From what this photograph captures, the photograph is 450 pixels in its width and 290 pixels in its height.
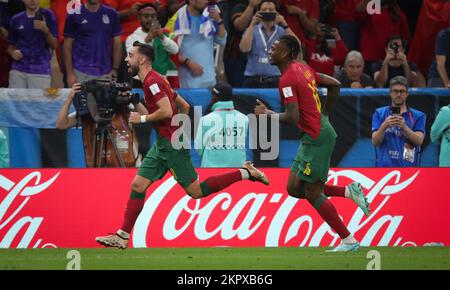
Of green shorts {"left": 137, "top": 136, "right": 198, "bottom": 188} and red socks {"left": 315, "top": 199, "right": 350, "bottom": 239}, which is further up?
green shorts {"left": 137, "top": 136, "right": 198, "bottom": 188}

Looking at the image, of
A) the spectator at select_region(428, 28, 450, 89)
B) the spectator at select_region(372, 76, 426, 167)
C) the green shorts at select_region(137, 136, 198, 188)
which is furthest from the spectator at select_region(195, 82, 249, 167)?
the spectator at select_region(428, 28, 450, 89)

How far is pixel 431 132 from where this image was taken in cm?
1433

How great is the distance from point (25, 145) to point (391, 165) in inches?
196

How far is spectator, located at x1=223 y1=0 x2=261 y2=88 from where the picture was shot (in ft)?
52.7

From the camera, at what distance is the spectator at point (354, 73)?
622 inches

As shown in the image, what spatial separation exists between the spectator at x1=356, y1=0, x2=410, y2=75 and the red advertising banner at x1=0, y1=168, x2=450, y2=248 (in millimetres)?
3441

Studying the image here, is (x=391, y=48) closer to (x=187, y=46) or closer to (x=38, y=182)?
(x=187, y=46)

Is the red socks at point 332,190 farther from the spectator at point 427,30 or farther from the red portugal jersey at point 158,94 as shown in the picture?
the spectator at point 427,30

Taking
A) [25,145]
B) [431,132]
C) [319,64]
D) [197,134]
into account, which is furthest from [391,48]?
[25,145]

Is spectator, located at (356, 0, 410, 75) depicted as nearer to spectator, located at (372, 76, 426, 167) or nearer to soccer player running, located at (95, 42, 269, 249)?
spectator, located at (372, 76, 426, 167)

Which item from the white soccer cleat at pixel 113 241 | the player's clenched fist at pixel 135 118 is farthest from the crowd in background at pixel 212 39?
the white soccer cleat at pixel 113 241

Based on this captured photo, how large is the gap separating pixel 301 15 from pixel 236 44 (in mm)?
1046

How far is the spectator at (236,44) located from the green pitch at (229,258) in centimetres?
402

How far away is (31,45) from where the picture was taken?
15617mm
